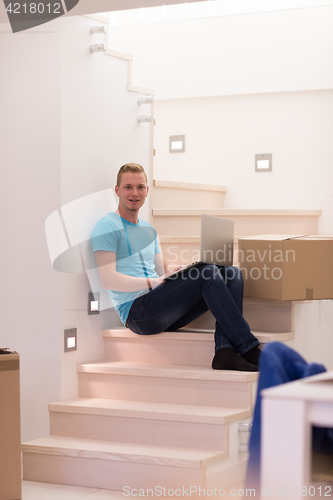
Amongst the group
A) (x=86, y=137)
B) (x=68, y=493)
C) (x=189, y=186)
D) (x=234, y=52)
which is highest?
(x=234, y=52)

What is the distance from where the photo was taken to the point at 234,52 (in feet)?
13.3

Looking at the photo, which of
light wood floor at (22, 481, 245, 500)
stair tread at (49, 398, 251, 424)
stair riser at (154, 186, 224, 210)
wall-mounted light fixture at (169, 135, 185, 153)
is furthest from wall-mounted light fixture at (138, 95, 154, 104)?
light wood floor at (22, 481, 245, 500)

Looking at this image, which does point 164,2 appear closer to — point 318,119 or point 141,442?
point 141,442

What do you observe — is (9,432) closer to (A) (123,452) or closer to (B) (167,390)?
(A) (123,452)

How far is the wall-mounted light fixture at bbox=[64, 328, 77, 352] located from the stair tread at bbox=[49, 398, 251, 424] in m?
0.23

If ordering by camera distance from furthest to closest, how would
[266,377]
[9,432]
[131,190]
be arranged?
[131,190] < [9,432] < [266,377]

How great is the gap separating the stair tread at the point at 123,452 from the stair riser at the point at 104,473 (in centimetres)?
2

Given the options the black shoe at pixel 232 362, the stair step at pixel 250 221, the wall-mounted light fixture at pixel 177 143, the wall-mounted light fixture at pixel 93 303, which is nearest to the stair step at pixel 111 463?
the black shoe at pixel 232 362

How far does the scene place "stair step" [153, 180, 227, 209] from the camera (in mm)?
3645

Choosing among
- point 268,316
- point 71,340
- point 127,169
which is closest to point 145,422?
point 71,340

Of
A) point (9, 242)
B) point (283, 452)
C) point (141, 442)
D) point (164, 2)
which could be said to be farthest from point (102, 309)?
point (283, 452)

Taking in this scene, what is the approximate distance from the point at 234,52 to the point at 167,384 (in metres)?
2.40

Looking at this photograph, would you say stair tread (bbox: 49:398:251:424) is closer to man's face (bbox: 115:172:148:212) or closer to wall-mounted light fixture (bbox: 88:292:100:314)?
wall-mounted light fixture (bbox: 88:292:100:314)

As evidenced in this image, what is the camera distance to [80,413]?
260 cm
